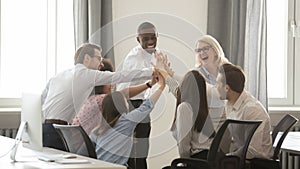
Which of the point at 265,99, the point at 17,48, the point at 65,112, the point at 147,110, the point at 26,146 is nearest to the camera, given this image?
the point at 26,146

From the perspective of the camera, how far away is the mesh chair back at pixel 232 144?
3578 mm

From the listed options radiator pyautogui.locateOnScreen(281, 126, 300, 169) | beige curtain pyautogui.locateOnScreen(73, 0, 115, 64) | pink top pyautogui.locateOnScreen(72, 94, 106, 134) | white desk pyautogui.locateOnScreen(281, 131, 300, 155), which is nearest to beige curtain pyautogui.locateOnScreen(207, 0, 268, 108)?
radiator pyautogui.locateOnScreen(281, 126, 300, 169)

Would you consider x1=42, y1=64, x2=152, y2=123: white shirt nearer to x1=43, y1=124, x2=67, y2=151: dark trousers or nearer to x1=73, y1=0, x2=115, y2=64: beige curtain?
x1=43, y1=124, x2=67, y2=151: dark trousers

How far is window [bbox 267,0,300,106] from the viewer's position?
20.7 feet

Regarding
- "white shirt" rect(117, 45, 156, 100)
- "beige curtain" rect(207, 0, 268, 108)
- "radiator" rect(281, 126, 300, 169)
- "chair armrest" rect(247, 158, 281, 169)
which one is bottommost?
"radiator" rect(281, 126, 300, 169)

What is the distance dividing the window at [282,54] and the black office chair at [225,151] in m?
2.72

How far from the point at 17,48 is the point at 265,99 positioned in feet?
7.82

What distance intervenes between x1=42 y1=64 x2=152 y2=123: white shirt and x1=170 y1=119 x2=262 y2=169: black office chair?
88 centimetres

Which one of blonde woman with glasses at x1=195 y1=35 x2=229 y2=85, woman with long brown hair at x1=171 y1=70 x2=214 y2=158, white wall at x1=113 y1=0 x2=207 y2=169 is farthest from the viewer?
white wall at x1=113 y1=0 x2=207 y2=169

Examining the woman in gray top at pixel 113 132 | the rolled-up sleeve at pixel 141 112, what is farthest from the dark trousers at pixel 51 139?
the rolled-up sleeve at pixel 141 112

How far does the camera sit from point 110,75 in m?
4.46

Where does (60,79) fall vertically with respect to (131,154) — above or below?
above

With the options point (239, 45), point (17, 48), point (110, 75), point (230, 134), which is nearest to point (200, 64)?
point (110, 75)

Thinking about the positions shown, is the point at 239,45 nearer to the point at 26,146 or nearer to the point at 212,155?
the point at 212,155
